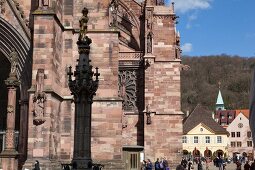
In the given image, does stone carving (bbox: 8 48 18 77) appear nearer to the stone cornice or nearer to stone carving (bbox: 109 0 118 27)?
the stone cornice

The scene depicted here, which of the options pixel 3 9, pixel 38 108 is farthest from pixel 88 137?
pixel 3 9

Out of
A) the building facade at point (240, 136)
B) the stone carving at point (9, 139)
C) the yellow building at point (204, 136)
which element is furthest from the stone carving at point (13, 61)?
the building facade at point (240, 136)

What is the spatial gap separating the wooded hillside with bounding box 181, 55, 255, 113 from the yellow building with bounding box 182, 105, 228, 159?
32.1 meters

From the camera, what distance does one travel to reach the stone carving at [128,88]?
3033cm

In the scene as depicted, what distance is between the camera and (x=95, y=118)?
19.5 meters

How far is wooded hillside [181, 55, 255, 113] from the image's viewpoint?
114875mm

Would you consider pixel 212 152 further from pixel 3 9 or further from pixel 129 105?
pixel 3 9

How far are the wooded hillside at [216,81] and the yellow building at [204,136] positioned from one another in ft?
105

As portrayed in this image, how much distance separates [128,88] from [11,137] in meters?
13.5

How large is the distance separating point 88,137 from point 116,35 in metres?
8.97

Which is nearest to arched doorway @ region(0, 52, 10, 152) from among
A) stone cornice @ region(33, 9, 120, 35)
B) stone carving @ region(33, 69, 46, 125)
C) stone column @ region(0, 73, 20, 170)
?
stone column @ region(0, 73, 20, 170)

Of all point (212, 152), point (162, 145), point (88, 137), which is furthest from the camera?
point (212, 152)

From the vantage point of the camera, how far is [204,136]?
75812mm

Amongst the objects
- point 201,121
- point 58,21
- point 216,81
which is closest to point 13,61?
point 58,21
